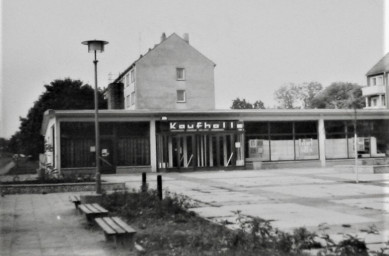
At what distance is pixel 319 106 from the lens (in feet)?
269

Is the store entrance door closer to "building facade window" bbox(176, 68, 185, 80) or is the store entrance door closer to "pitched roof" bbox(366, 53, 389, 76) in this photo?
"building facade window" bbox(176, 68, 185, 80)

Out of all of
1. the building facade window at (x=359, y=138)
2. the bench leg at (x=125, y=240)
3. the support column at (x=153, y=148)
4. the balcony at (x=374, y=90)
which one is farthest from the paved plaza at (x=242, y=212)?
the balcony at (x=374, y=90)

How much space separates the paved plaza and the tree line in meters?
61.1

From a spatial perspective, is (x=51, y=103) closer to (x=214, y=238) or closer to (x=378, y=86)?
(x=378, y=86)

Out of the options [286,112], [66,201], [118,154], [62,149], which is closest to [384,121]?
[286,112]

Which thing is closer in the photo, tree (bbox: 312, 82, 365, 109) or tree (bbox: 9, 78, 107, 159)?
tree (bbox: 9, 78, 107, 159)

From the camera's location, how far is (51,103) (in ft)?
183

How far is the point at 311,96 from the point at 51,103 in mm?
43066

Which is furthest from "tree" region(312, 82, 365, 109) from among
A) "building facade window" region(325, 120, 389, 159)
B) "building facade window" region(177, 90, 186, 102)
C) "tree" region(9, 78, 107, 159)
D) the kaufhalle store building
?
the kaufhalle store building

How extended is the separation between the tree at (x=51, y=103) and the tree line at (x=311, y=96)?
3017 cm

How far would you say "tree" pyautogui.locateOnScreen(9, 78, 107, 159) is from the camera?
56.4 m

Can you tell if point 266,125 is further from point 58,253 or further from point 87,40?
point 58,253

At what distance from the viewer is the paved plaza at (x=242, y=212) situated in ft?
28.5

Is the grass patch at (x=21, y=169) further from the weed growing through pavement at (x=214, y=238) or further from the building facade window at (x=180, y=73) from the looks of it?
the weed growing through pavement at (x=214, y=238)
